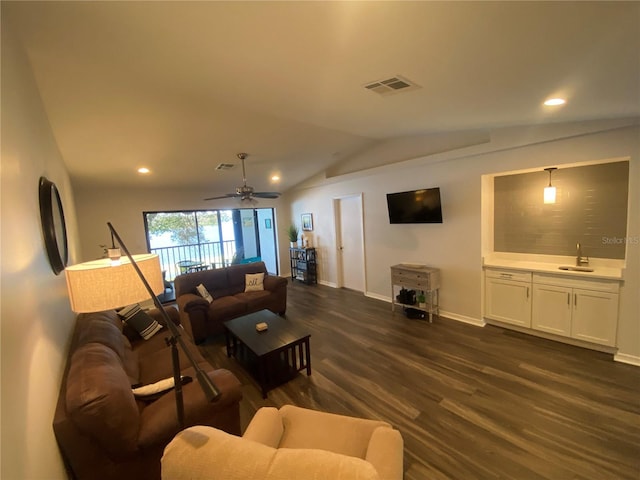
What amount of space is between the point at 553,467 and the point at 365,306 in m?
3.19

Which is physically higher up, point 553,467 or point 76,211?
point 76,211

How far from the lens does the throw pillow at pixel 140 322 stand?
10.1 ft

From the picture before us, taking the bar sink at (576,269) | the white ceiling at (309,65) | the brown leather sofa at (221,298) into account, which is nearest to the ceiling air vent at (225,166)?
the white ceiling at (309,65)

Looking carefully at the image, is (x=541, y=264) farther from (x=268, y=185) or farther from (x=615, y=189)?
(x=268, y=185)

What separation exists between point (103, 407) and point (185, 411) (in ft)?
1.52

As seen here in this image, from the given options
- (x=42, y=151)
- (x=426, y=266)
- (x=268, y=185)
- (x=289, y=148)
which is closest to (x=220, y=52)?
(x=42, y=151)

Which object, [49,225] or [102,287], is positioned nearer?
[102,287]

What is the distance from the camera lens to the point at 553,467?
1806 mm

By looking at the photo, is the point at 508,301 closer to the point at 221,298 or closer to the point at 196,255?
the point at 221,298

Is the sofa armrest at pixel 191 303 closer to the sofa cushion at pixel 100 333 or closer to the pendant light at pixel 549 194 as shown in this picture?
the sofa cushion at pixel 100 333

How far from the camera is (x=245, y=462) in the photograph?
867 mm

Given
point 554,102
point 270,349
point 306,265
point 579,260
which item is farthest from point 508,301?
point 306,265

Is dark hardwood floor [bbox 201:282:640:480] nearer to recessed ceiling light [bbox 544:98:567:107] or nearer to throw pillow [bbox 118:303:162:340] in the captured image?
throw pillow [bbox 118:303:162:340]

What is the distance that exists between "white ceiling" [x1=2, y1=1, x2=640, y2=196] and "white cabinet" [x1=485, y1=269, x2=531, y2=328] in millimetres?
1869
